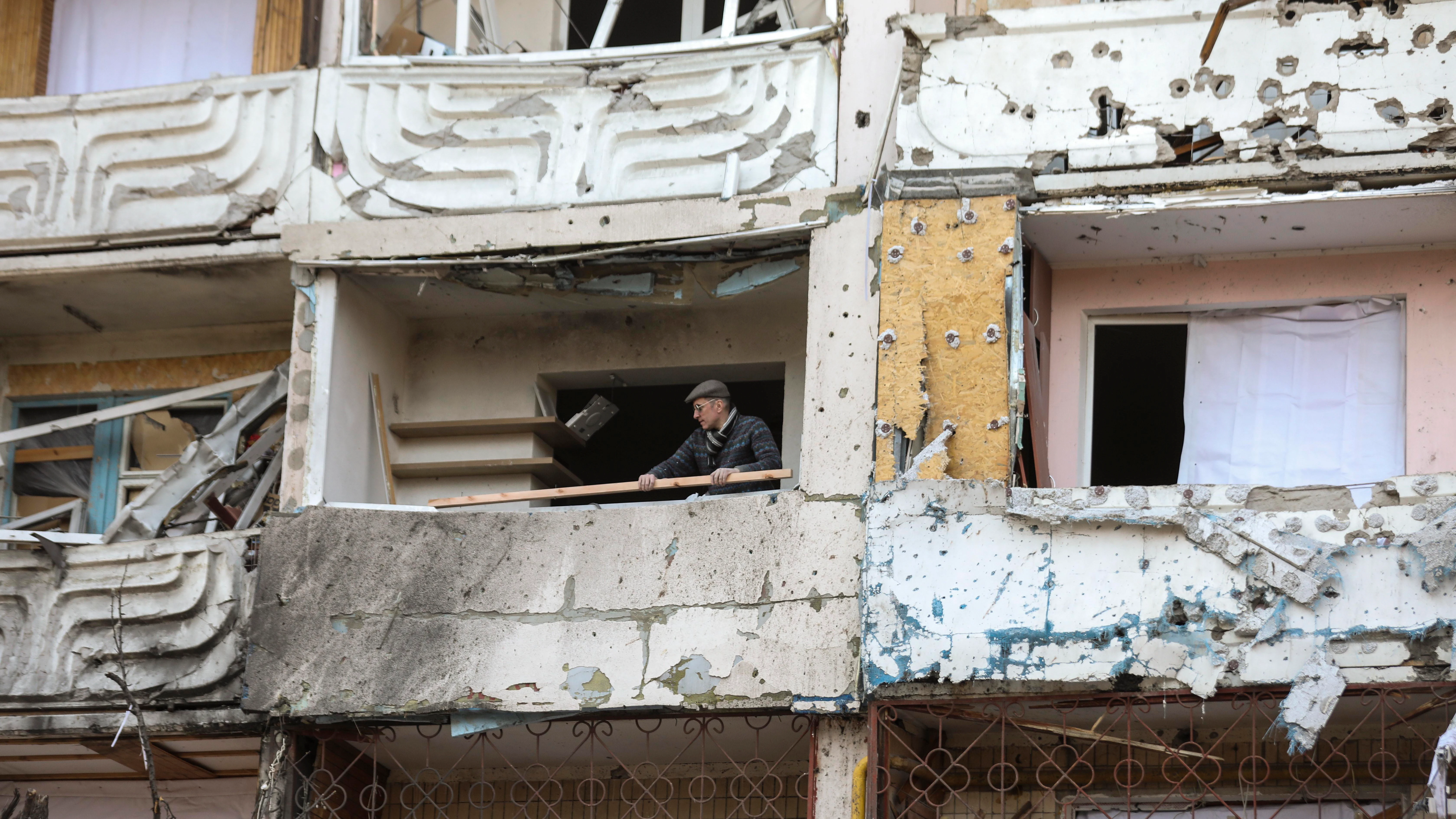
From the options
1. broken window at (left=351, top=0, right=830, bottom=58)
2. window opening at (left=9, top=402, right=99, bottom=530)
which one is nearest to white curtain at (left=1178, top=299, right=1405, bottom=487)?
broken window at (left=351, top=0, right=830, bottom=58)

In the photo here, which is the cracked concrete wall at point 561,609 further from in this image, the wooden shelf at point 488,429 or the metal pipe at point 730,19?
the metal pipe at point 730,19

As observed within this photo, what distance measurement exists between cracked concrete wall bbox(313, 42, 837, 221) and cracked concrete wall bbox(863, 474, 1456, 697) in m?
2.32

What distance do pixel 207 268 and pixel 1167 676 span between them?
20.4ft

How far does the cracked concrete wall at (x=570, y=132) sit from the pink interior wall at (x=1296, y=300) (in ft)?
5.52

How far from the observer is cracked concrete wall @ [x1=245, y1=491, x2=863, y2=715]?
9.11m

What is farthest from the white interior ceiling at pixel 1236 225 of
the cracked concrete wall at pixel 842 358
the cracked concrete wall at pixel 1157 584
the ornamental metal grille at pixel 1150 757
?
the ornamental metal grille at pixel 1150 757

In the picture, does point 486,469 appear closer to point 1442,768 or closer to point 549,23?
point 549,23

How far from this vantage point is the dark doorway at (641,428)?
1172 centimetres

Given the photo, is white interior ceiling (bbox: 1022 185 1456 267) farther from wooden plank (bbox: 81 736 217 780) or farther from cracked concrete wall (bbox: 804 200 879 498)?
wooden plank (bbox: 81 736 217 780)

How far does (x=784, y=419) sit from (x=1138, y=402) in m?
2.35

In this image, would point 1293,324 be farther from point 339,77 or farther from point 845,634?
point 339,77

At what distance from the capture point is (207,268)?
10.8 m

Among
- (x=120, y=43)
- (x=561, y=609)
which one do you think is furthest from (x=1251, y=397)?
(x=120, y=43)

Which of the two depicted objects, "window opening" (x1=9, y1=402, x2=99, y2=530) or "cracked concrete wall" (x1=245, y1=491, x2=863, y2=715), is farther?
"window opening" (x1=9, y1=402, x2=99, y2=530)
